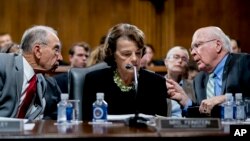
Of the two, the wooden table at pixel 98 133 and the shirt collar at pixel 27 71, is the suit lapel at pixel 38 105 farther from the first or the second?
the wooden table at pixel 98 133

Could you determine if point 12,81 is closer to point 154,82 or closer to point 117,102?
point 117,102

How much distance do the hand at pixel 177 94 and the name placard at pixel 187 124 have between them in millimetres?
1227

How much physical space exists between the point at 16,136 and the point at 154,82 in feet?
5.26

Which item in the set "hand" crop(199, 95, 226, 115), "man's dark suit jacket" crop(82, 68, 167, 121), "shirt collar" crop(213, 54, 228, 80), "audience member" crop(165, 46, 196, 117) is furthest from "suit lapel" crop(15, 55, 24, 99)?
"audience member" crop(165, 46, 196, 117)

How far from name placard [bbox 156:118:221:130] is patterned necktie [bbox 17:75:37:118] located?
1.26 metres

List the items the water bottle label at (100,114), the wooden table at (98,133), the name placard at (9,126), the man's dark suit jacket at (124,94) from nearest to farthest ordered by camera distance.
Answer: the wooden table at (98,133) < the name placard at (9,126) < the water bottle label at (100,114) < the man's dark suit jacket at (124,94)

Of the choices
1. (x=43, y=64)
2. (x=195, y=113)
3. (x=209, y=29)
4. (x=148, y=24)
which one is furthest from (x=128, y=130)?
(x=148, y=24)

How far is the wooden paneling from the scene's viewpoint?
855 cm

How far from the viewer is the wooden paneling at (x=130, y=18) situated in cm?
A: 855

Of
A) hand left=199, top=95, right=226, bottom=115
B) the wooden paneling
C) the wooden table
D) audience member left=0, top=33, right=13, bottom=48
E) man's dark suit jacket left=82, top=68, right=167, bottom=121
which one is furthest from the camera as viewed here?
the wooden paneling

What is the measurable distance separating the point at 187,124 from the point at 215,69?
150 cm

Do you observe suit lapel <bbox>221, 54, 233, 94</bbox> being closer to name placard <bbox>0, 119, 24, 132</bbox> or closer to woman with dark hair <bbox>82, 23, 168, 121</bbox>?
woman with dark hair <bbox>82, 23, 168, 121</bbox>

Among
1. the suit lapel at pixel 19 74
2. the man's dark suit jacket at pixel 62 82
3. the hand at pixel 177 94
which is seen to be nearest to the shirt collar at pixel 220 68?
the hand at pixel 177 94

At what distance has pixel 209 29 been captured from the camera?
384 centimetres
